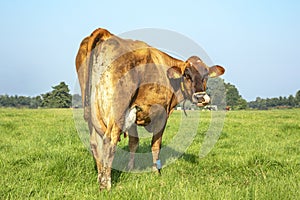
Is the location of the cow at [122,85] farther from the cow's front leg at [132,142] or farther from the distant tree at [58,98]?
the distant tree at [58,98]

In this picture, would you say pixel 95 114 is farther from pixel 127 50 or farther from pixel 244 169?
pixel 244 169

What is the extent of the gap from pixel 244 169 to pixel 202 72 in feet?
6.27

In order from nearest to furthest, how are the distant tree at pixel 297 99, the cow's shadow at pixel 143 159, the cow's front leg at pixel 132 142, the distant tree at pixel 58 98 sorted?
1. the cow's shadow at pixel 143 159
2. the cow's front leg at pixel 132 142
3. the distant tree at pixel 58 98
4. the distant tree at pixel 297 99

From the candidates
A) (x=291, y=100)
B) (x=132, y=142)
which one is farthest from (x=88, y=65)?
(x=291, y=100)

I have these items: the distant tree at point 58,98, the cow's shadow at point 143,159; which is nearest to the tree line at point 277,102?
the distant tree at point 58,98

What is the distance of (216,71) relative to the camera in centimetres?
609

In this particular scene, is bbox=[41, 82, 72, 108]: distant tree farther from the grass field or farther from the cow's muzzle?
the cow's muzzle

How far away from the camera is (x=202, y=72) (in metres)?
5.54

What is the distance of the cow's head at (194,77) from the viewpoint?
5.41 meters

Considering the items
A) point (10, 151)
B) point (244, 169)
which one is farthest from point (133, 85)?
point (10, 151)

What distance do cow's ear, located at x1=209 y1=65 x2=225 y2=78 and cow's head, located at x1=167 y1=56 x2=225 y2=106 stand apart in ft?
0.96

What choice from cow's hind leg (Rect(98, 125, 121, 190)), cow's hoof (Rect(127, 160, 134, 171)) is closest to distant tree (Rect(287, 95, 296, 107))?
cow's hoof (Rect(127, 160, 134, 171))

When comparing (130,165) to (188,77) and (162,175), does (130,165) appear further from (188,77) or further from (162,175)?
(188,77)

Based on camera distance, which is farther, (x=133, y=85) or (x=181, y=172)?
(x=181, y=172)
